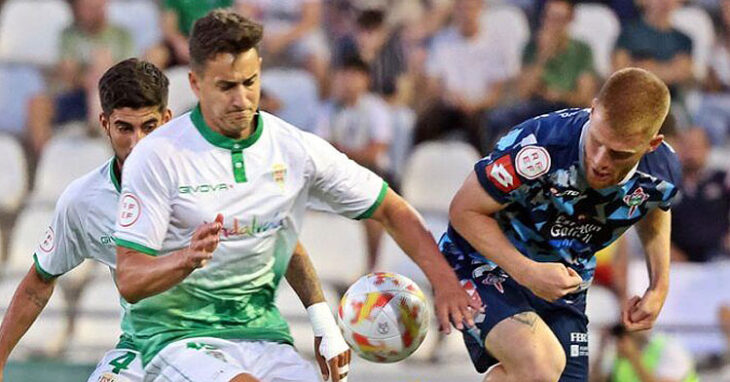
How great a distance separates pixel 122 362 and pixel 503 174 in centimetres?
182

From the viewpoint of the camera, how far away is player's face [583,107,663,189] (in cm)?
514

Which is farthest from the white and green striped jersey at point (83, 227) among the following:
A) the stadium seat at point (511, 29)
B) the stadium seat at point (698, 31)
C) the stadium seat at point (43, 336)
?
the stadium seat at point (698, 31)

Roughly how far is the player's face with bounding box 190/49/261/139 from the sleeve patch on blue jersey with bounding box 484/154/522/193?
3.47 ft

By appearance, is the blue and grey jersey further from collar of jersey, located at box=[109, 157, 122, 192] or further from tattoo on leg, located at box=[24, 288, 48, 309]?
tattoo on leg, located at box=[24, 288, 48, 309]

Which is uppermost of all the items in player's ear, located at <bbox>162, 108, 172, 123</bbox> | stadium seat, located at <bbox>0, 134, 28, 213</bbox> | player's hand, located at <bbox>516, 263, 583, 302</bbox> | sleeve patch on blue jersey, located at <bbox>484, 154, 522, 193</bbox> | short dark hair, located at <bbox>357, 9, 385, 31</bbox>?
player's ear, located at <bbox>162, 108, 172, 123</bbox>

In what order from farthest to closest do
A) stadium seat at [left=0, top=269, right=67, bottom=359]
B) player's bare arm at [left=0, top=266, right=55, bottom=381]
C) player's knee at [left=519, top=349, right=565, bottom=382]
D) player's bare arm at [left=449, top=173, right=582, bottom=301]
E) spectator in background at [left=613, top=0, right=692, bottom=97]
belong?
1. spectator in background at [left=613, top=0, right=692, bottom=97]
2. stadium seat at [left=0, top=269, right=67, bottom=359]
3. player's bare arm at [left=0, top=266, right=55, bottom=381]
4. player's knee at [left=519, top=349, right=565, bottom=382]
5. player's bare arm at [left=449, top=173, right=582, bottom=301]

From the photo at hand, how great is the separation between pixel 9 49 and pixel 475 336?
22.1ft

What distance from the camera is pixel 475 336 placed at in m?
5.96

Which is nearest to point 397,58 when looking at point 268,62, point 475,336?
point 268,62

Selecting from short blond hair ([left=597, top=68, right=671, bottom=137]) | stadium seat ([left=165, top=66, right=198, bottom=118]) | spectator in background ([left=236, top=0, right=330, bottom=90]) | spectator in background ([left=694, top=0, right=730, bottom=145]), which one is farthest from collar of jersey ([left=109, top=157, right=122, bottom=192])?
spectator in background ([left=694, top=0, right=730, bottom=145])

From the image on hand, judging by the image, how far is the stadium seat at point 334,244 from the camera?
1038cm

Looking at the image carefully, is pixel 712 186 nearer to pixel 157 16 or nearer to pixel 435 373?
pixel 435 373

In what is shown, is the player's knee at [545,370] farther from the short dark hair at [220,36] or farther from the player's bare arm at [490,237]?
the short dark hair at [220,36]

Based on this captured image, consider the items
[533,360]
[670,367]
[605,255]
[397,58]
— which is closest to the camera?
[533,360]
